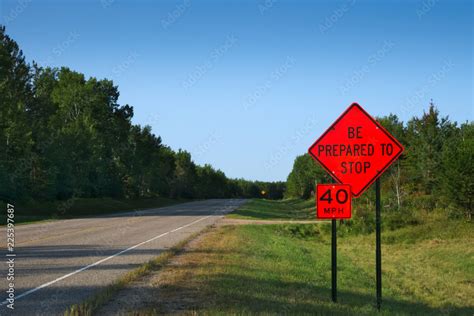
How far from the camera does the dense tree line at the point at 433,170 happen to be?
28.7 meters

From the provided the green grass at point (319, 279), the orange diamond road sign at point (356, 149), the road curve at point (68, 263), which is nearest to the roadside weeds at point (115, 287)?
the road curve at point (68, 263)

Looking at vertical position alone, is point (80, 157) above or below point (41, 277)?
above

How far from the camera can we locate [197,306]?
8078 mm

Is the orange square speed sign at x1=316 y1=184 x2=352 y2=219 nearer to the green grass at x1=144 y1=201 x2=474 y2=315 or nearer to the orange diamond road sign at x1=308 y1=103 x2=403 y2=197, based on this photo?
the orange diamond road sign at x1=308 y1=103 x2=403 y2=197

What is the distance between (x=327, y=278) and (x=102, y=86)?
59.4 metres

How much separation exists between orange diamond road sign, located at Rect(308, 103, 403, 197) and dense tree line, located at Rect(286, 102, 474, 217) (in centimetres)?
2134

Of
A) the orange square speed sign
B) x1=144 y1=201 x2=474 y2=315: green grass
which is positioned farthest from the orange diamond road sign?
x1=144 y1=201 x2=474 y2=315: green grass

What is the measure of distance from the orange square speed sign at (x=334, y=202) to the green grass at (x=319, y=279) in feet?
4.96

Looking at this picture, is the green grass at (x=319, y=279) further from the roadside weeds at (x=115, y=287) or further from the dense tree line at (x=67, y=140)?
the dense tree line at (x=67, y=140)

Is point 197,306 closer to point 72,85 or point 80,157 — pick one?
point 80,157

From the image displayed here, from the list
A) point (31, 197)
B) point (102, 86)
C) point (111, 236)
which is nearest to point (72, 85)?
point (102, 86)

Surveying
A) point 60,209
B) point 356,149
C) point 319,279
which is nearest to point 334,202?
point 356,149

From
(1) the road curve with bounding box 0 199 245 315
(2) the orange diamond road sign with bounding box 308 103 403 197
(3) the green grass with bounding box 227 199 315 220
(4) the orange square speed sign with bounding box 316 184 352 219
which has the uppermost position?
(2) the orange diamond road sign with bounding box 308 103 403 197

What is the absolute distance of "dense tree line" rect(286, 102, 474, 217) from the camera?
28688 mm
